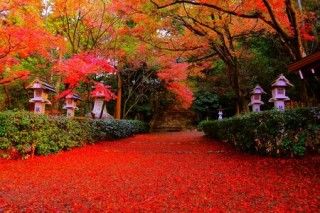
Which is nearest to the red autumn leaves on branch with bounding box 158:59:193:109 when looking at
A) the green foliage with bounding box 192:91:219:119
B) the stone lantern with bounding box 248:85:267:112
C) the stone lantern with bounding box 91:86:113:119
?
the green foliage with bounding box 192:91:219:119

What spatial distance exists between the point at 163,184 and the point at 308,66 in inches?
234

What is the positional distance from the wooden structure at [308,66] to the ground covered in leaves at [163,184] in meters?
2.70

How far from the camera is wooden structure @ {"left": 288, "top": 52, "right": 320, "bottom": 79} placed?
29.3 feet

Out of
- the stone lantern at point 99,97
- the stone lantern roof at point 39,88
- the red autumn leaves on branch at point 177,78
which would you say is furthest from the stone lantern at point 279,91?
the stone lantern roof at point 39,88

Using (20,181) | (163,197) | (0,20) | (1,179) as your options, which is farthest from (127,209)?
(0,20)

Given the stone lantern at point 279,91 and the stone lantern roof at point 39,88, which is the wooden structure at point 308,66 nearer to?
the stone lantern at point 279,91

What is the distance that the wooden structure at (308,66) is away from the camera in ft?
29.3

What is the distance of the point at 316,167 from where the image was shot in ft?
26.5

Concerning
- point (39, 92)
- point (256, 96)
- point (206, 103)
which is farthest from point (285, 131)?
point (206, 103)

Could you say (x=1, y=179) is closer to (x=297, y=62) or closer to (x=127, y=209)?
(x=127, y=209)

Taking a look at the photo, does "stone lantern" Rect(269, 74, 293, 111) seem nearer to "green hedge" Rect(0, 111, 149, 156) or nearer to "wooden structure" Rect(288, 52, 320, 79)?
"wooden structure" Rect(288, 52, 320, 79)

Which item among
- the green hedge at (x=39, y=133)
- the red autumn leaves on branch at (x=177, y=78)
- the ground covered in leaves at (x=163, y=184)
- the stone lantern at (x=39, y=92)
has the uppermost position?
the red autumn leaves on branch at (x=177, y=78)

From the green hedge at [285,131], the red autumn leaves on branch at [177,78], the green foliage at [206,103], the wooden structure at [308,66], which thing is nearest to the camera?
the wooden structure at [308,66]

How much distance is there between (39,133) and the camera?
447 inches
